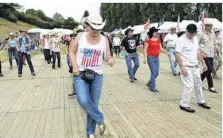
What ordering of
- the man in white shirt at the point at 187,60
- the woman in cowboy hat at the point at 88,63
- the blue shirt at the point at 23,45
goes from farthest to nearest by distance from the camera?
the blue shirt at the point at 23,45, the man in white shirt at the point at 187,60, the woman in cowboy hat at the point at 88,63

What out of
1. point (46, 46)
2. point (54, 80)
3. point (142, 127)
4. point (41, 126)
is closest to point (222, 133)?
point (142, 127)

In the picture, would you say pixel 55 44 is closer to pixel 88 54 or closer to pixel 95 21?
pixel 88 54

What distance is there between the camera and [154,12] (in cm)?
4653

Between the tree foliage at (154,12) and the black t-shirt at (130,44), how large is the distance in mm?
30895

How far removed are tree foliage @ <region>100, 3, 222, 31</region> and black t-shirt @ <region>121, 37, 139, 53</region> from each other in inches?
1216

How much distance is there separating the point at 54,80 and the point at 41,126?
5.59 meters

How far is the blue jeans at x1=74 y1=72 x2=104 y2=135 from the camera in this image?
4628 millimetres

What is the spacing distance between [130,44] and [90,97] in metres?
5.42

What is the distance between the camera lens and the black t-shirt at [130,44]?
10.1 metres

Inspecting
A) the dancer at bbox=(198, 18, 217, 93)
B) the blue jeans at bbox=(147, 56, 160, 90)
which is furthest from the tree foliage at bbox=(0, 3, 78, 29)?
the dancer at bbox=(198, 18, 217, 93)

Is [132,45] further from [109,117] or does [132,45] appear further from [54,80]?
[109,117]

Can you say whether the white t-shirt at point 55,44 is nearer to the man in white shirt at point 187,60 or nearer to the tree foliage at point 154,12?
the man in white shirt at point 187,60

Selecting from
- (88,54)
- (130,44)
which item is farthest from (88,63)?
(130,44)

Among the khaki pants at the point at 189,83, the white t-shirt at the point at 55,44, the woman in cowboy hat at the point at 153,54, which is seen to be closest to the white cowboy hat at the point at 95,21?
the khaki pants at the point at 189,83
